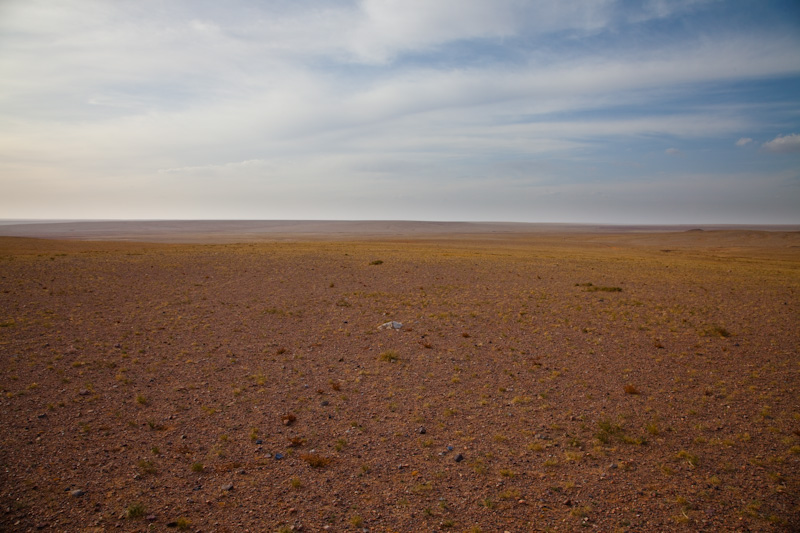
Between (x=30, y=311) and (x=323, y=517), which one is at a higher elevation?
(x=30, y=311)

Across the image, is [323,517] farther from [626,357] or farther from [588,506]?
[626,357]

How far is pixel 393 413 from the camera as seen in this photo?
32.8ft

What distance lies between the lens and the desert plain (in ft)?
21.7

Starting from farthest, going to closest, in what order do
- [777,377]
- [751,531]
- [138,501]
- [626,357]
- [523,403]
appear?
[626,357] → [777,377] → [523,403] → [138,501] → [751,531]

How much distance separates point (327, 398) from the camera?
10.8 metres

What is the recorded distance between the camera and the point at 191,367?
12539mm

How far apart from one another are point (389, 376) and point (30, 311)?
51.2 feet

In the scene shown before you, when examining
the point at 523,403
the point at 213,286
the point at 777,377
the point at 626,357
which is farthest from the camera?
the point at 213,286

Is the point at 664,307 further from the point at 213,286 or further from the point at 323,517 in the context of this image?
the point at 213,286

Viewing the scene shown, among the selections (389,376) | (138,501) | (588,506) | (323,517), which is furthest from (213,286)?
(588,506)

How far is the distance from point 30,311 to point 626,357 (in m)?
22.8

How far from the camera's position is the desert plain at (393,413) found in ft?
21.7

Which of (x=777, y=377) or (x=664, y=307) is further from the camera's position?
(x=664, y=307)

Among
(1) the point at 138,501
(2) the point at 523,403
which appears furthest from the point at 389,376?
(1) the point at 138,501
